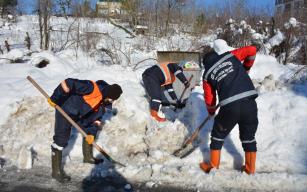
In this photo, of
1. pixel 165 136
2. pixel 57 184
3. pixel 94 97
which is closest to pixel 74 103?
pixel 94 97

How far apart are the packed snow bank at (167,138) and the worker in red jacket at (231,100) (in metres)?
0.29

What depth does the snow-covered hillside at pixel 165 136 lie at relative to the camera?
431cm

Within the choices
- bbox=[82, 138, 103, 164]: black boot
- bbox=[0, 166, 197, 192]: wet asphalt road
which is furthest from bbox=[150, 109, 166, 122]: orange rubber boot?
bbox=[0, 166, 197, 192]: wet asphalt road

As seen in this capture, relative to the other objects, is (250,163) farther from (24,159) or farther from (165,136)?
(24,159)

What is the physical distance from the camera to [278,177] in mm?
4152

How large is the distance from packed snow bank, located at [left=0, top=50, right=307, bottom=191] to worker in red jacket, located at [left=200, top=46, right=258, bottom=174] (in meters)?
0.29

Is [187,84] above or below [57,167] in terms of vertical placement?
above

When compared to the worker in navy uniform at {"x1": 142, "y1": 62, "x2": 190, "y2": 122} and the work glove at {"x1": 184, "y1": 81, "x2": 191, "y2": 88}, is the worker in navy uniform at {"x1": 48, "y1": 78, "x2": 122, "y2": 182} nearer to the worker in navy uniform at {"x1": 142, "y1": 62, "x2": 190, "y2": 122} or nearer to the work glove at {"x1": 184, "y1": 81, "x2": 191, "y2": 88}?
the worker in navy uniform at {"x1": 142, "y1": 62, "x2": 190, "y2": 122}

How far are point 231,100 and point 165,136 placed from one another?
1568 millimetres

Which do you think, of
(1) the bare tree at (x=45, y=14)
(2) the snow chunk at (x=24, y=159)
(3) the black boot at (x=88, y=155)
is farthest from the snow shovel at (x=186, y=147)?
(1) the bare tree at (x=45, y=14)

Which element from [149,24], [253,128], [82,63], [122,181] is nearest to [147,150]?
[122,181]

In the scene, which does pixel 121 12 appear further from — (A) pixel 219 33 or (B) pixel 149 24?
(A) pixel 219 33

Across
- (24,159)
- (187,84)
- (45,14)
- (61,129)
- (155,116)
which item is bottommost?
(24,159)

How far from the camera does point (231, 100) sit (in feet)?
13.4
